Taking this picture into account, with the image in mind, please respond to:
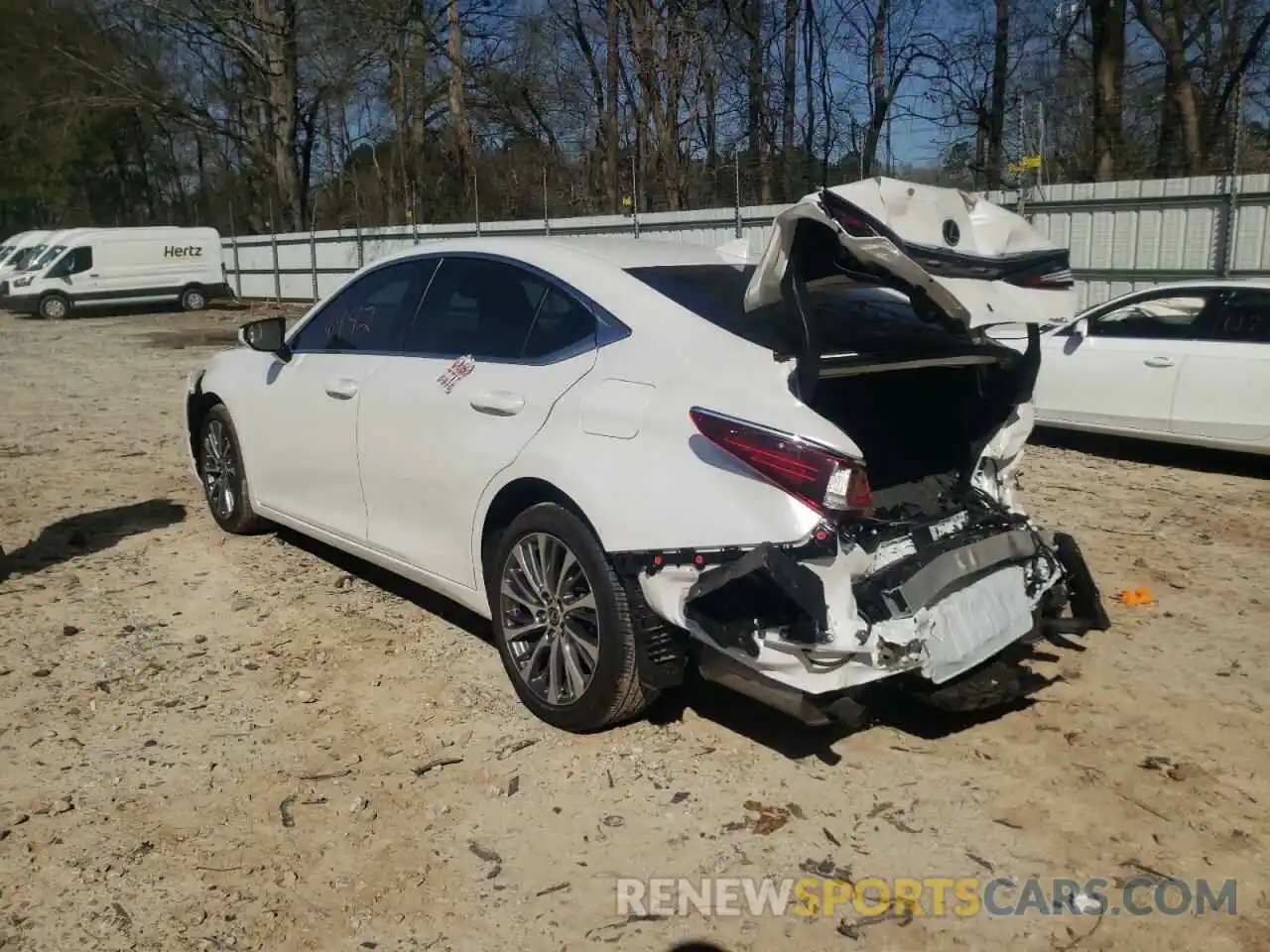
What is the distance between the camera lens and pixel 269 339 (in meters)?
5.54

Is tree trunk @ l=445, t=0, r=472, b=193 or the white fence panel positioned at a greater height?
tree trunk @ l=445, t=0, r=472, b=193

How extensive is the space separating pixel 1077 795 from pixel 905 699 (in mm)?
767

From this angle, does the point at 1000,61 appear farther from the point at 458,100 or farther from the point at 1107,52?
the point at 458,100

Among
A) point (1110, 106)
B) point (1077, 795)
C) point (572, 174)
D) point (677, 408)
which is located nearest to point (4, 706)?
point (677, 408)

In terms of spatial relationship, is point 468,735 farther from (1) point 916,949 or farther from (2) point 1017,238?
(2) point 1017,238

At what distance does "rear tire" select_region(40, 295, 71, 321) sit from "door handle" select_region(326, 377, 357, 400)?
2462 cm

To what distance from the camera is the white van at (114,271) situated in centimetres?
2602

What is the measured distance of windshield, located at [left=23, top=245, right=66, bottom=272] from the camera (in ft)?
85.1

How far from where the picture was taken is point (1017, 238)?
375 centimetres

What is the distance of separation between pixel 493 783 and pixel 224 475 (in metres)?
3.38

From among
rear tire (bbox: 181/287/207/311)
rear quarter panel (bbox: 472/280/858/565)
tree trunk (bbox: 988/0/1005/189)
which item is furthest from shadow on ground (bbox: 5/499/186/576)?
rear tire (bbox: 181/287/207/311)

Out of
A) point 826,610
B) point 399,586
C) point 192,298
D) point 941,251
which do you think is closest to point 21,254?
point 192,298

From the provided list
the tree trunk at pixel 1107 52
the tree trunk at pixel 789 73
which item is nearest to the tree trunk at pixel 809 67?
the tree trunk at pixel 789 73

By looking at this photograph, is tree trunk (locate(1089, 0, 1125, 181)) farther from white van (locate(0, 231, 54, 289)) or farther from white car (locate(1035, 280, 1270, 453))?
white van (locate(0, 231, 54, 289))
